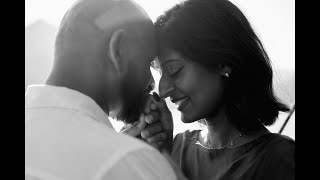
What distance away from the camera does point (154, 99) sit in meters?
1.27

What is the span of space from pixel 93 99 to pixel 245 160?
54 cm

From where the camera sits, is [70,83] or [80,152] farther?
[70,83]

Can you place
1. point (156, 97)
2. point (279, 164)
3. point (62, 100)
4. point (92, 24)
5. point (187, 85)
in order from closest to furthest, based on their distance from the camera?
point (62, 100) < point (92, 24) < point (279, 164) < point (187, 85) < point (156, 97)

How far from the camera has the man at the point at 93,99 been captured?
0.63 meters

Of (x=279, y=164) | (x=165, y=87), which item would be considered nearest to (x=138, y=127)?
(x=165, y=87)

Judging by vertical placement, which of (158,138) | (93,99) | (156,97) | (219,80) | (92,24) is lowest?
(158,138)

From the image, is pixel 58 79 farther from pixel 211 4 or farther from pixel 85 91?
pixel 211 4

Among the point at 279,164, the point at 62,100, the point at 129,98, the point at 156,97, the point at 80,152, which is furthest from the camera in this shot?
the point at 156,97

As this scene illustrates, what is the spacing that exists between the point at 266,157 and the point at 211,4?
48 cm

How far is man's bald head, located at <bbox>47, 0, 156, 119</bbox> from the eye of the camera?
811 mm

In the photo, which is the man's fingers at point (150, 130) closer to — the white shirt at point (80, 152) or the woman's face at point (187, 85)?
the woman's face at point (187, 85)

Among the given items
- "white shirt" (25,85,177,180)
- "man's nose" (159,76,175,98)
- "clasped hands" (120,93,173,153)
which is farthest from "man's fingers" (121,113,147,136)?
"white shirt" (25,85,177,180)

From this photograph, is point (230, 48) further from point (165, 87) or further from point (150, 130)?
point (150, 130)

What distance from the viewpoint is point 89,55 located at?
0.82m
